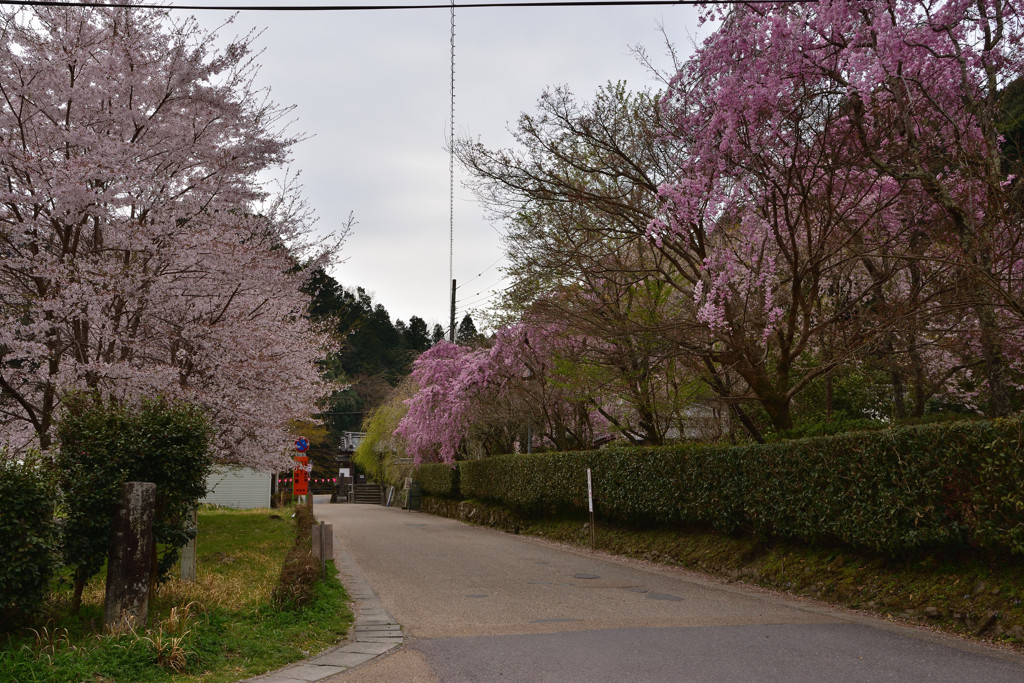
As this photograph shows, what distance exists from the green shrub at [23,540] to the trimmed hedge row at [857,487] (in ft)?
27.7

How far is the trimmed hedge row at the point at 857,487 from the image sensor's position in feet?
24.1

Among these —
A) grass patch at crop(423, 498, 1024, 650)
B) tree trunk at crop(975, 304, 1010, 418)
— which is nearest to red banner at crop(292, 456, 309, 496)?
grass patch at crop(423, 498, 1024, 650)

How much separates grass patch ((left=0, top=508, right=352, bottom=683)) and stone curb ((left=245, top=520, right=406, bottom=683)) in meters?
0.14

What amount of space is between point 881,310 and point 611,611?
7.43 meters

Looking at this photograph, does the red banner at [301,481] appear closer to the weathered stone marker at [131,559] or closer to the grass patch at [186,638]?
the grass patch at [186,638]

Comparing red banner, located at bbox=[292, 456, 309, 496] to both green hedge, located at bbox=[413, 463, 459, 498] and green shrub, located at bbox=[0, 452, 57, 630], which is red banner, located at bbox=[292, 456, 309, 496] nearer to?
green hedge, located at bbox=[413, 463, 459, 498]

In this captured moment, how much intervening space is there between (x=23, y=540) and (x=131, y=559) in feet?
3.25

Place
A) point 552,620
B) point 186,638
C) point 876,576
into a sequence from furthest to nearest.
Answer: point 876,576
point 552,620
point 186,638

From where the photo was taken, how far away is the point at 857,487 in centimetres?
913

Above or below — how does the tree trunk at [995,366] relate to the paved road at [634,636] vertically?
above

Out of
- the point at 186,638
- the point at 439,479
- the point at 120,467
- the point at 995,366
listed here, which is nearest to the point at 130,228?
the point at 120,467

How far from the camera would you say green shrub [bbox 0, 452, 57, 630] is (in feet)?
18.7

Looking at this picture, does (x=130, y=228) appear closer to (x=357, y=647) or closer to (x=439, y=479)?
(x=357, y=647)

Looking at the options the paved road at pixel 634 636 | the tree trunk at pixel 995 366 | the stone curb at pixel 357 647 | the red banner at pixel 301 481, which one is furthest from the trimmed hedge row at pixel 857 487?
the red banner at pixel 301 481
